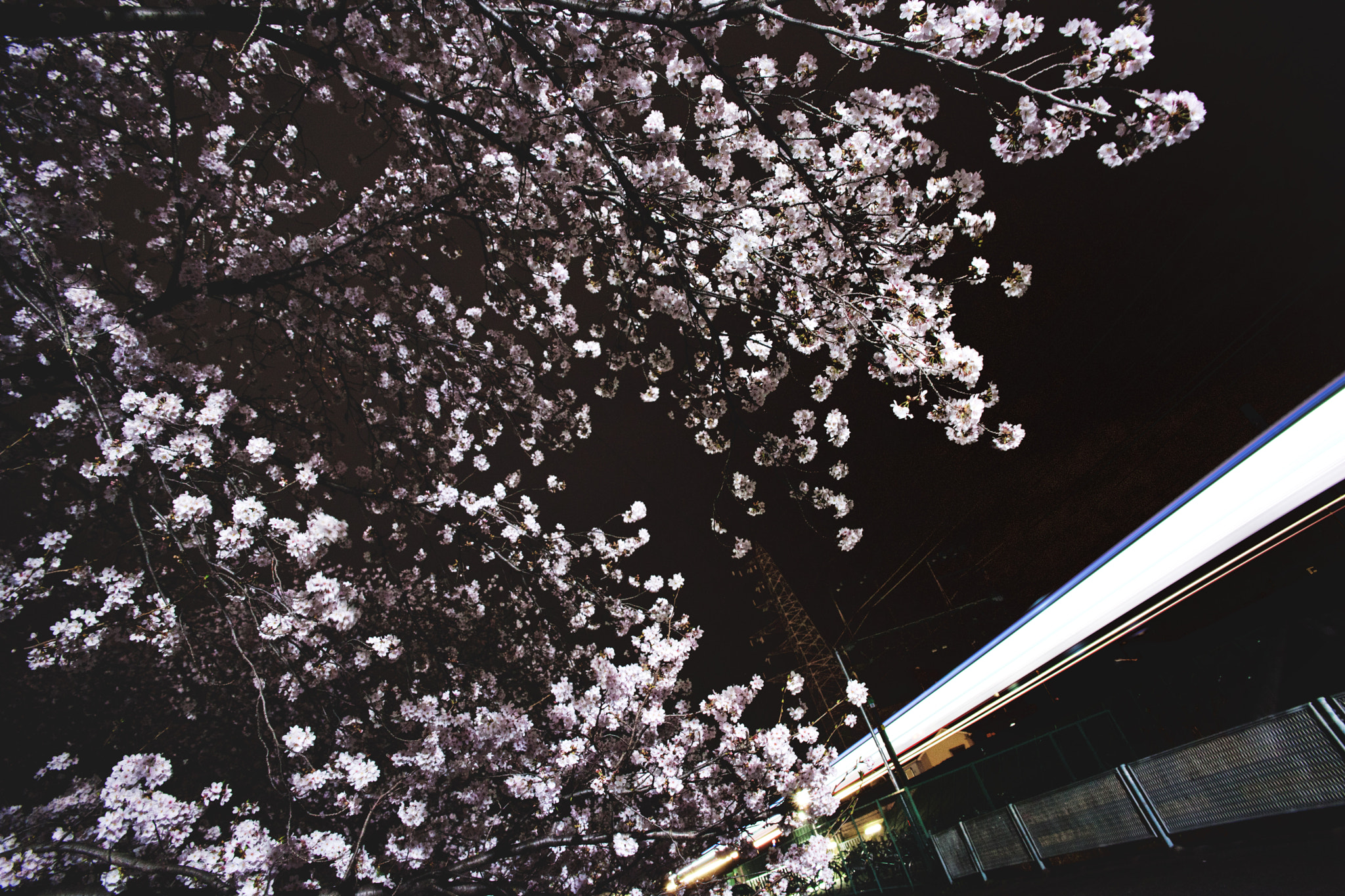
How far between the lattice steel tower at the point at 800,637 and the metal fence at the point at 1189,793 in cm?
1916

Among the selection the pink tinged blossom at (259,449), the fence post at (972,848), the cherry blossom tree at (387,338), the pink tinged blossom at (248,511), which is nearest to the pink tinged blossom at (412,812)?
the cherry blossom tree at (387,338)

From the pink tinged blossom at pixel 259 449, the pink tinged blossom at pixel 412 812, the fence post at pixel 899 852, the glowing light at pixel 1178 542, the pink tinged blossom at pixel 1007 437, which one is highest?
the pink tinged blossom at pixel 259 449

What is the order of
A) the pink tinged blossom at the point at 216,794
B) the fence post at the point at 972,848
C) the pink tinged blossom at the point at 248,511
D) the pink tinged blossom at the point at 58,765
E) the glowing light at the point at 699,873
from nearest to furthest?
the pink tinged blossom at the point at 248,511, the pink tinged blossom at the point at 58,765, the pink tinged blossom at the point at 216,794, the fence post at the point at 972,848, the glowing light at the point at 699,873

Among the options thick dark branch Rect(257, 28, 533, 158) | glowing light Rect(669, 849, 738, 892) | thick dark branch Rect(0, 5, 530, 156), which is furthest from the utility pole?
thick dark branch Rect(0, 5, 530, 156)

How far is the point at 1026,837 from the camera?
7.06m

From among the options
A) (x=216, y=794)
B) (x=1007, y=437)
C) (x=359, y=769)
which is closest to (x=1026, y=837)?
(x=1007, y=437)

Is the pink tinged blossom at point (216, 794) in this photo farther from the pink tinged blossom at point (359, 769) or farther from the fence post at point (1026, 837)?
the fence post at point (1026, 837)

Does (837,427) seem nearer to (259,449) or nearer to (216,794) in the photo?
(259,449)

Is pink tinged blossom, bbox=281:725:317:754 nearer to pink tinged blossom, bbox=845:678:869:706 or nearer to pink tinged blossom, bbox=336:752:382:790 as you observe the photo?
pink tinged blossom, bbox=336:752:382:790

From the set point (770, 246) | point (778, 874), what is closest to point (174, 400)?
point (770, 246)

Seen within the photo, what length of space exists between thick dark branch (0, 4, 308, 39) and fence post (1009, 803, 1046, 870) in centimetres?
1228

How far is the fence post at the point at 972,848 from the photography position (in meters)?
7.88

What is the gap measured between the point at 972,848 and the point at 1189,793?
429 centimetres

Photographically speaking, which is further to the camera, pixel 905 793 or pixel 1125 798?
pixel 905 793
